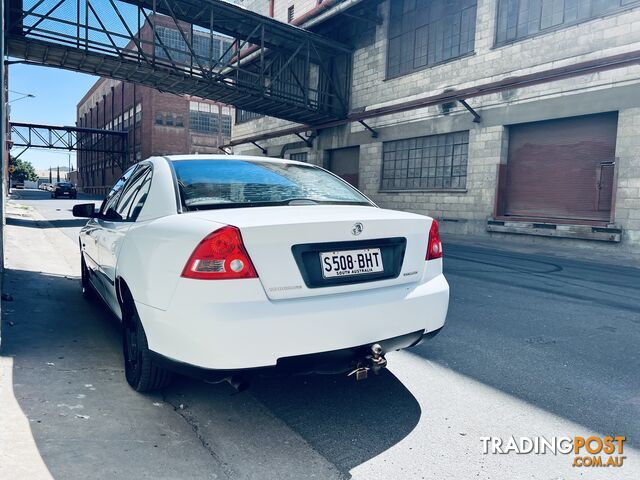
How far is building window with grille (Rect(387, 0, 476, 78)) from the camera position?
1605 centimetres

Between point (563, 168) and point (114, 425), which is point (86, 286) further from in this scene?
point (563, 168)

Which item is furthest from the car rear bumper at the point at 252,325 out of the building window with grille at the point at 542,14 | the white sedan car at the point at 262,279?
the building window with grille at the point at 542,14

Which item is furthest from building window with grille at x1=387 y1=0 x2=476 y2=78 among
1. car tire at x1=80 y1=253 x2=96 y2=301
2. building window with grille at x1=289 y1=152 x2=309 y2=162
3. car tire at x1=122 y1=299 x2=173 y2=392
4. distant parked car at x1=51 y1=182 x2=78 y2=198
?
distant parked car at x1=51 y1=182 x2=78 y2=198

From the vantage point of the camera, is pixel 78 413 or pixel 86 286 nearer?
pixel 78 413

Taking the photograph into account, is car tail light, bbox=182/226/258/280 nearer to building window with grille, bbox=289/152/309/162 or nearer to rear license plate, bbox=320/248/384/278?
rear license plate, bbox=320/248/384/278

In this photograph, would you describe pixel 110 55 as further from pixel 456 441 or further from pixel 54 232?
pixel 456 441

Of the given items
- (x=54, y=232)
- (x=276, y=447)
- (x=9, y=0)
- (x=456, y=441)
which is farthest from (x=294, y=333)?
(x=9, y=0)

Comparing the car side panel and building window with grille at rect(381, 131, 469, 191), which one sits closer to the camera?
the car side panel

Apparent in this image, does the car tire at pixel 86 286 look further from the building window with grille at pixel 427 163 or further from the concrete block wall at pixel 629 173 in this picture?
the building window with grille at pixel 427 163

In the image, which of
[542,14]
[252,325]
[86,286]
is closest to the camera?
[252,325]

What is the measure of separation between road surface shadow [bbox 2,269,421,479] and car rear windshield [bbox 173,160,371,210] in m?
1.21

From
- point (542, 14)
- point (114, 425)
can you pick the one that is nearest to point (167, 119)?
point (542, 14)

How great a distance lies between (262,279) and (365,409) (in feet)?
3.62

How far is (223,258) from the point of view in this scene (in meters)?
2.21
